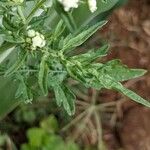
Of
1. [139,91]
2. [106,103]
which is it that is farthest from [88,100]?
[139,91]

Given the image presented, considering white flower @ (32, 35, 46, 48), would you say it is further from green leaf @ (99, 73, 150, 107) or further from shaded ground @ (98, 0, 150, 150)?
shaded ground @ (98, 0, 150, 150)

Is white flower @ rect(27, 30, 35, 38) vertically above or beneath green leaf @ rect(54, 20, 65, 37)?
above

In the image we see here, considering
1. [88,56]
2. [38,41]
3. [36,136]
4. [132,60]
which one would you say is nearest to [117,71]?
[88,56]

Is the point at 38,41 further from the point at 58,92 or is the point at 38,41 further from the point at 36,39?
the point at 58,92

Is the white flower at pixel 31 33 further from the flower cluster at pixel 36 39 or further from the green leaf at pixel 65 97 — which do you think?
the green leaf at pixel 65 97

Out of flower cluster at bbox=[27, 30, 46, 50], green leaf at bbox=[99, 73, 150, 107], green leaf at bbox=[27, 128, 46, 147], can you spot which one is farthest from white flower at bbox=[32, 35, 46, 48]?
green leaf at bbox=[27, 128, 46, 147]

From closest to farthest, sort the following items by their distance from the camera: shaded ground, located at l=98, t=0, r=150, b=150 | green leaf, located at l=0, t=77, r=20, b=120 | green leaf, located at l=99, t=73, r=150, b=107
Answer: green leaf, located at l=99, t=73, r=150, b=107 < green leaf, located at l=0, t=77, r=20, b=120 < shaded ground, located at l=98, t=0, r=150, b=150

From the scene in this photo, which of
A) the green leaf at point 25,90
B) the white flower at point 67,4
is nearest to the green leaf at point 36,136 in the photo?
the green leaf at point 25,90
